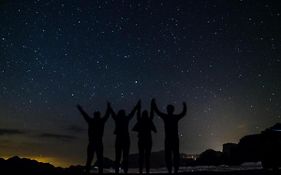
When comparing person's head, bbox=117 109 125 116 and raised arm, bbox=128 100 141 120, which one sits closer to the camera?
raised arm, bbox=128 100 141 120

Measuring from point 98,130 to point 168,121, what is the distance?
7.98 feet

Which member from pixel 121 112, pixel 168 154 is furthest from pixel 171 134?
pixel 121 112

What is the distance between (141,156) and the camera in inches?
466

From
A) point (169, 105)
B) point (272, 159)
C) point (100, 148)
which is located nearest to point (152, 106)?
point (169, 105)

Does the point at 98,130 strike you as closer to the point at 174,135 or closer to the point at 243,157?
the point at 174,135

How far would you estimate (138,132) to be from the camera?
1170cm

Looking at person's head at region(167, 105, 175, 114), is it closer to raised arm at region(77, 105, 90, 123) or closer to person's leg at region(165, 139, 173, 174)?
person's leg at region(165, 139, 173, 174)

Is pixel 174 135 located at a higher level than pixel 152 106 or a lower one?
lower

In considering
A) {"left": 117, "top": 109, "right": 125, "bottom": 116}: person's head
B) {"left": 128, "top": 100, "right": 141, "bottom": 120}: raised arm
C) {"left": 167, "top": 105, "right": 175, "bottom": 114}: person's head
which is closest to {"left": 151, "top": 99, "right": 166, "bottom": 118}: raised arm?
{"left": 167, "top": 105, "right": 175, "bottom": 114}: person's head

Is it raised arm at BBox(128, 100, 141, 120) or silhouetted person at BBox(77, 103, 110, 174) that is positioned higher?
raised arm at BBox(128, 100, 141, 120)

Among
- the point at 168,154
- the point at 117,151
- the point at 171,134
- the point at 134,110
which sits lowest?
the point at 168,154

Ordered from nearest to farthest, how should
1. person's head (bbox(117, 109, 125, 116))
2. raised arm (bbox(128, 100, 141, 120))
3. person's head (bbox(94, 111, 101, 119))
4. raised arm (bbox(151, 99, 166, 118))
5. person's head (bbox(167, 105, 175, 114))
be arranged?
person's head (bbox(167, 105, 175, 114)), raised arm (bbox(151, 99, 166, 118)), raised arm (bbox(128, 100, 141, 120)), person's head (bbox(117, 109, 125, 116)), person's head (bbox(94, 111, 101, 119))

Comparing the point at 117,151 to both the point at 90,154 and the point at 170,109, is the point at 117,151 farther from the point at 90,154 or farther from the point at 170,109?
the point at 170,109

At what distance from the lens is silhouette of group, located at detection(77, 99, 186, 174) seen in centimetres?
1130
